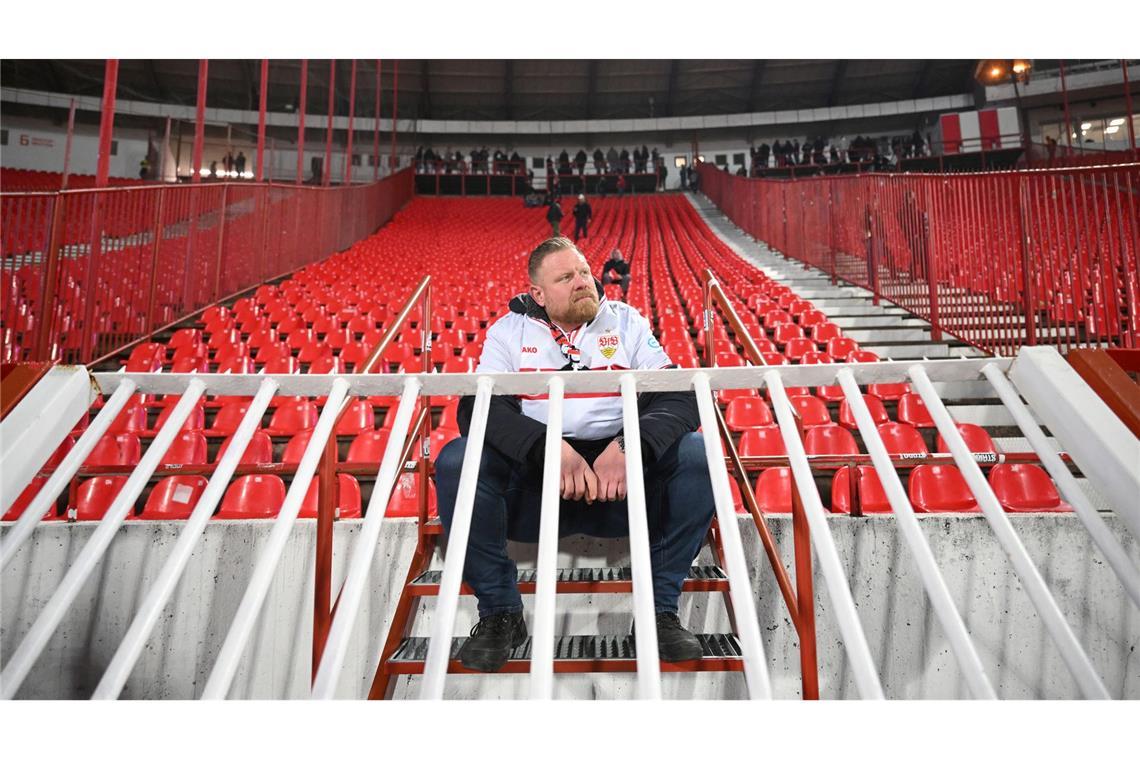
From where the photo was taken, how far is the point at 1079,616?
202 cm

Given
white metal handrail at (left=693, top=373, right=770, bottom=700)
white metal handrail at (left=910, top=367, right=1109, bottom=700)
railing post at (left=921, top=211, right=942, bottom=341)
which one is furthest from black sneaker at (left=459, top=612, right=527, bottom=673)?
railing post at (left=921, top=211, right=942, bottom=341)

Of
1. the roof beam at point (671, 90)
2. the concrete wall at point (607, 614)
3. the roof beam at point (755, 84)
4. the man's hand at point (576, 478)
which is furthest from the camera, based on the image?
the roof beam at point (671, 90)

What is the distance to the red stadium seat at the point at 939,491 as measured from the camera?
8.52 feet

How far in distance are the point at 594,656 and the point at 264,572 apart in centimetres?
77

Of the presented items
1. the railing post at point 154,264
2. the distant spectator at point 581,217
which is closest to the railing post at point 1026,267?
the railing post at point 154,264

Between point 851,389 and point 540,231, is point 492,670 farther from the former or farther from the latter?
point 540,231

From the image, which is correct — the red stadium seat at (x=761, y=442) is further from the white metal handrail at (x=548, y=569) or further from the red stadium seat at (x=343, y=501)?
the white metal handrail at (x=548, y=569)

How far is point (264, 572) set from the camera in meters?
1.18

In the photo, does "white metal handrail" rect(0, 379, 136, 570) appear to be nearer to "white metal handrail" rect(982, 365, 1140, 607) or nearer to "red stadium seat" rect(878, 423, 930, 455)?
"white metal handrail" rect(982, 365, 1140, 607)

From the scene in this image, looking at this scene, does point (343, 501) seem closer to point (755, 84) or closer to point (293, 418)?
point (293, 418)

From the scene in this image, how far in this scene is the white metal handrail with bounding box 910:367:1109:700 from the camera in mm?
1023

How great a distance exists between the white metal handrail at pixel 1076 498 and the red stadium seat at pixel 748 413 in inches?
87.2

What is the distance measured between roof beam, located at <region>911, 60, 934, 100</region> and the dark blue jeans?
25806mm
